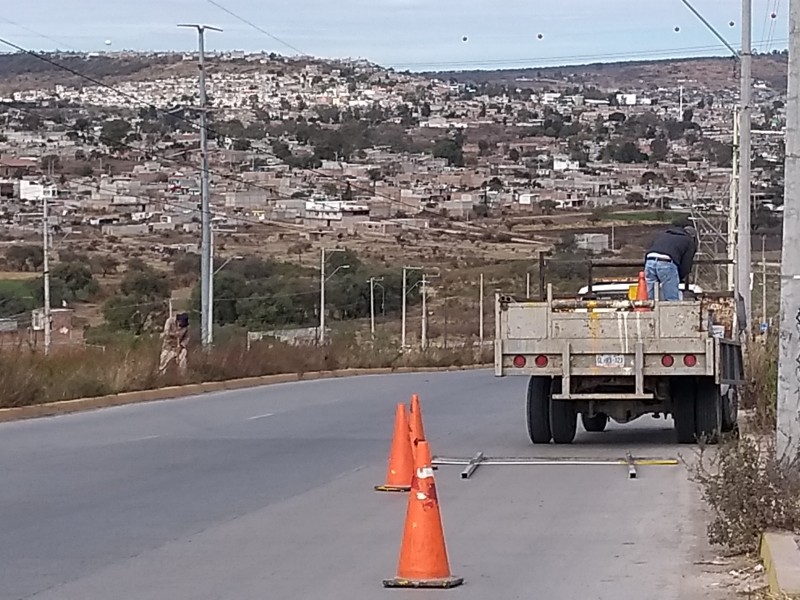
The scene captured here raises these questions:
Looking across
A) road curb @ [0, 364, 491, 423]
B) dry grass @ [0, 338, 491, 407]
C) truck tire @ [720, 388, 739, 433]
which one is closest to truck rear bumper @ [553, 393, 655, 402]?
truck tire @ [720, 388, 739, 433]

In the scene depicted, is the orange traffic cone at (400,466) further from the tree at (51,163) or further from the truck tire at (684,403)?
the tree at (51,163)

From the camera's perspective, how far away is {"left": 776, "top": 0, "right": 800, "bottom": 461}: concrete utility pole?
36.9 feet

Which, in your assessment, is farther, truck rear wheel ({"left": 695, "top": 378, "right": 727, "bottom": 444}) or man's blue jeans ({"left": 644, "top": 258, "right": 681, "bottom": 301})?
man's blue jeans ({"left": 644, "top": 258, "right": 681, "bottom": 301})

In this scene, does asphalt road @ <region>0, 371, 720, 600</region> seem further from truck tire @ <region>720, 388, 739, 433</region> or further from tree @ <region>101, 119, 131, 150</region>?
tree @ <region>101, 119, 131, 150</region>

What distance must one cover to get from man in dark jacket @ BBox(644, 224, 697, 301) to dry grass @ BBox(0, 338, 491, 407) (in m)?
9.46

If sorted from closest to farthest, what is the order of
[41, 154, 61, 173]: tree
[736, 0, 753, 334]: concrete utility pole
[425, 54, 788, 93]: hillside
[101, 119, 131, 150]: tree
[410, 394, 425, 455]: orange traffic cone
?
[410, 394, 425, 455]: orange traffic cone → [736, 0, 753, 334]: concrete utility pole → [101, 119, 131, 150]: tree → [41, 154, 61, 173]: tree → [425, 54, 788, 93]: hillside

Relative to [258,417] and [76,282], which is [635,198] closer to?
[76,282]

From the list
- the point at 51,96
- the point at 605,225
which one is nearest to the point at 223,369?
the point at 605,225

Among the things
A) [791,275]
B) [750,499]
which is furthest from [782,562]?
[791,275]

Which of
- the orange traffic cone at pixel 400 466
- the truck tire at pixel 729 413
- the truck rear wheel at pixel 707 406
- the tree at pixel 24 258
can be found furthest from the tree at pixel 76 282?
the orange traffic cone at pixel 400 466

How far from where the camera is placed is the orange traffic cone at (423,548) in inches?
363

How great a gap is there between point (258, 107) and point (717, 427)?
10658cm

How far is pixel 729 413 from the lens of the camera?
17.8m

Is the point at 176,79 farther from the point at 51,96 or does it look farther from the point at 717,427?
the point at 717,427
